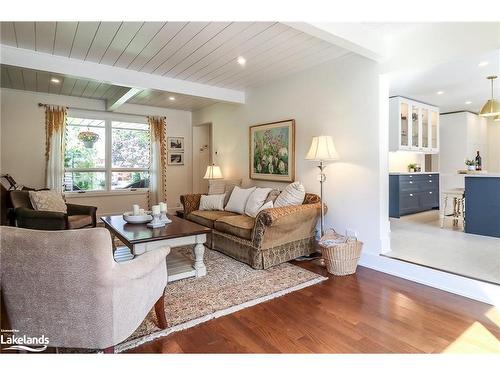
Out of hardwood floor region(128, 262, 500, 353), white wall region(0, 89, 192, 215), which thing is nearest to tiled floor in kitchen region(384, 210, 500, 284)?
hardwood floor region(128, 262, 500, 353)

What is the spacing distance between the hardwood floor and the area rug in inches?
3.3

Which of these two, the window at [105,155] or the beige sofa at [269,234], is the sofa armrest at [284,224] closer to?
the beige sofa at [269,234]

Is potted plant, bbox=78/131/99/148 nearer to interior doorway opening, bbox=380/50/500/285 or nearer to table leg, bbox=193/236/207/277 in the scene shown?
table leg, bbox=193/236/207/277

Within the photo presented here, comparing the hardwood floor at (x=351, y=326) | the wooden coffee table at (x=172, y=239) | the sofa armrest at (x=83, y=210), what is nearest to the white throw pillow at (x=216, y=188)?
the wooden coffee table at (x=172, y=239)

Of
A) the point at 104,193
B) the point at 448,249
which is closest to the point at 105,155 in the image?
the point at 104,193

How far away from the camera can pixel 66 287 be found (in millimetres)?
1349

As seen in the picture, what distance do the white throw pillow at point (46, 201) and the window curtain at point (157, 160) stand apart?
2.26 metres

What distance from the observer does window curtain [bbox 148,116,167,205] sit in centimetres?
609

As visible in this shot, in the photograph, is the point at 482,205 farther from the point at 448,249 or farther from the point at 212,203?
the point at 212,203

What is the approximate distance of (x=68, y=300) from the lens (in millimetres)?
1369

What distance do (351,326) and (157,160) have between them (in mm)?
5145

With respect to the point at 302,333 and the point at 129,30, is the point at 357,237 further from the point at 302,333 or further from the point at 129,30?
the point at 129,30
